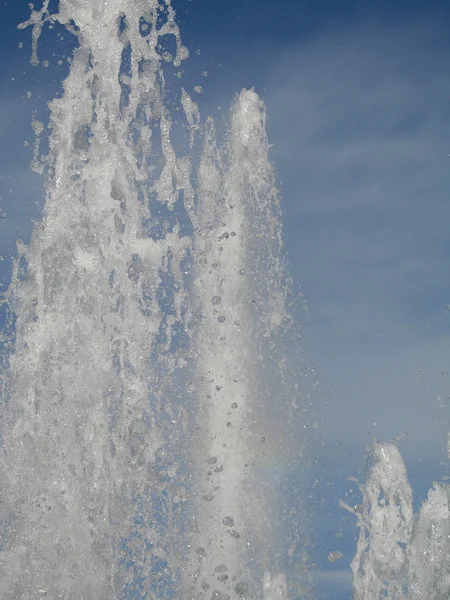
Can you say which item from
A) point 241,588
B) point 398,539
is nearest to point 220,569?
point 241,588

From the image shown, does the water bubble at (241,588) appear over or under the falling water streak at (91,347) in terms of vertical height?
under

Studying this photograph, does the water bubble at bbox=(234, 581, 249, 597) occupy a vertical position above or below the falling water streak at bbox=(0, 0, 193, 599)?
below

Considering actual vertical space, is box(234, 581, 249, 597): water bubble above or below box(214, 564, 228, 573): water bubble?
below

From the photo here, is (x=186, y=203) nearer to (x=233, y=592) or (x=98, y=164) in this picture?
(x=98, y=164)

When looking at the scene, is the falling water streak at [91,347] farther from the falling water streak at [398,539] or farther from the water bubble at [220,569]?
the falling water streak at [398,539]

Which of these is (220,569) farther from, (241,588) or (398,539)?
(398,539)

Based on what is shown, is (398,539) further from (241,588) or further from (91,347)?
(91,347)

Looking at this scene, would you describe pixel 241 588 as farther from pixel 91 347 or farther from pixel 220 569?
pixel 91 347

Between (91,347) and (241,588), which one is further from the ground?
(91,347)

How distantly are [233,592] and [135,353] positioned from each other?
4056 mm

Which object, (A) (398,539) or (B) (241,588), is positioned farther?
(A) (398,539)

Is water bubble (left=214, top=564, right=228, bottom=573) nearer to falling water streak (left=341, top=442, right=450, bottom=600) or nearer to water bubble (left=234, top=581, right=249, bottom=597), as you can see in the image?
water bubble (left=234, top=581, right=249, bottom=597)

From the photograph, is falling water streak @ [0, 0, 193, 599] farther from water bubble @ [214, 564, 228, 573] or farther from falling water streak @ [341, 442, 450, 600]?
falling water streak @ [341, 442, 450, 600]

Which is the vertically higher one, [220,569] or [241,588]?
[220,569]
